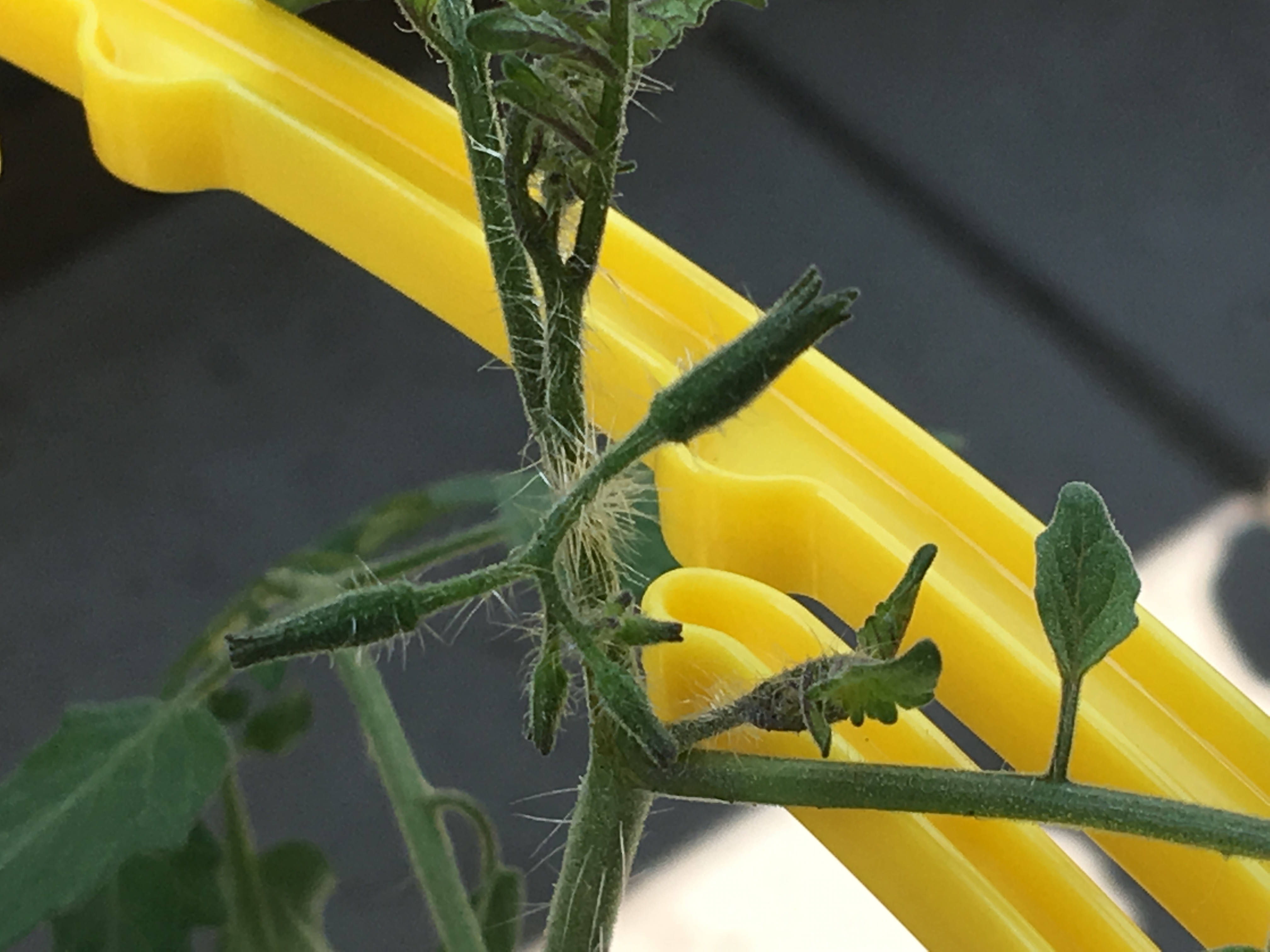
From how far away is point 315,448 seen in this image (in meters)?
0.69

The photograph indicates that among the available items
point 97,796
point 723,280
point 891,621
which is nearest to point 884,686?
point 891,621

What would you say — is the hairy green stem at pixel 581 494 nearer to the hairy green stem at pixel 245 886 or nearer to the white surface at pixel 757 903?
the hairy green stem at pixel 245 886

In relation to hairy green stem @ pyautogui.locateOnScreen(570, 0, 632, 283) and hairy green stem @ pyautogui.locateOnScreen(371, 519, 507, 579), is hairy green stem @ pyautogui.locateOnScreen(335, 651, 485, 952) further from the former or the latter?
hairy green stem @ pyautogui.locateOnScreen(570, 0, 632, 283)

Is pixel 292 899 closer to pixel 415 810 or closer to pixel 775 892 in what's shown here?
pixel 415 810

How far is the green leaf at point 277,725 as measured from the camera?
0.45 meters

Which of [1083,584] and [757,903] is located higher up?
[1083,584]

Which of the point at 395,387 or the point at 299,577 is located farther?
the point at 395,387

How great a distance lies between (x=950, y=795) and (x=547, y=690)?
7cm

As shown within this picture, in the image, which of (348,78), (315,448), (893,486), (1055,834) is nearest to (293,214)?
(348,78)

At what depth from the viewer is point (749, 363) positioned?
6.8 inches

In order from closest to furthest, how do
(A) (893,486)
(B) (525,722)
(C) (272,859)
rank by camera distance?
(B) (525,722) → (A) (893,486) → (C) (272,859)

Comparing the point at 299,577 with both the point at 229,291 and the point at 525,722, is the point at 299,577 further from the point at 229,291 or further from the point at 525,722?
the point at 229,291

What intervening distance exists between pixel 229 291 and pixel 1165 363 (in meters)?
0.51

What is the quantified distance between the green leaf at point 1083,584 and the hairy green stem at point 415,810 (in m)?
0.21
